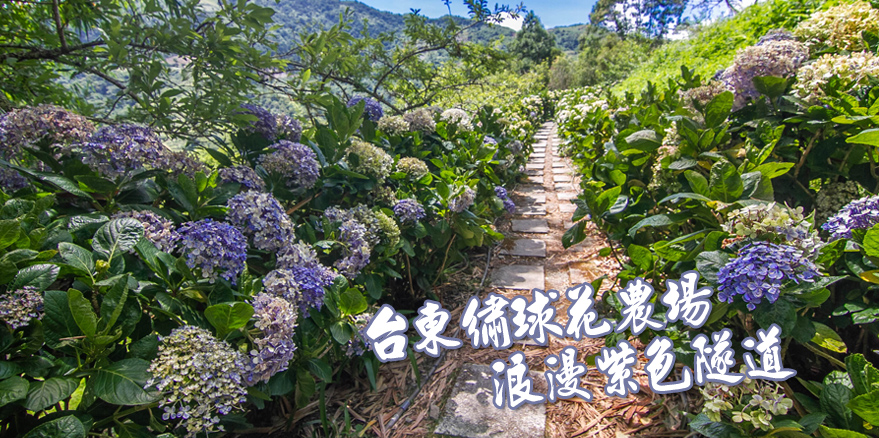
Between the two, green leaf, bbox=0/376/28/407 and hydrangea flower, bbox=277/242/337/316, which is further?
hydrangea flower, bbox=277/242/337/316

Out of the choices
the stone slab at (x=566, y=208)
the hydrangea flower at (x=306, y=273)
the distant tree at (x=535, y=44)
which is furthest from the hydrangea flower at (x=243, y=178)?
the distant tree at (x=535, y=44)

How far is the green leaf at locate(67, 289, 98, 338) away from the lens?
0.95 metres

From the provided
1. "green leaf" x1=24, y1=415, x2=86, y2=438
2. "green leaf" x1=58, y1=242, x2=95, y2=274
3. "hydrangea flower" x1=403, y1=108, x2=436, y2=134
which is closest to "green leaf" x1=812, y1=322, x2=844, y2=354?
"green leaf" x1=24, y1=415, x2=86, y2=438

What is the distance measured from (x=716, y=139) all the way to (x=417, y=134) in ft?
5.81

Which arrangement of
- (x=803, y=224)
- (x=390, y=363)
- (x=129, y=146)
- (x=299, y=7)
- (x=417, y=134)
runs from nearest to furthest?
(x=803, y=224) → (x=129, y=146) → (x=390, y=363) → (x=417, y=134) → (x=299, y=7)

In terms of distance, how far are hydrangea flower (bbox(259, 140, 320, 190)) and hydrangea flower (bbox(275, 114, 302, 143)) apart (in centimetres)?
37

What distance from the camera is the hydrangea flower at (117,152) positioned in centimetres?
136

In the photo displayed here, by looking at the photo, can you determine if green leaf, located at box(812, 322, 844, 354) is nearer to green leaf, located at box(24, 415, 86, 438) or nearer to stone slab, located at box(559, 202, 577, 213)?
green leaf, located at box(24, 415, 86, 438)

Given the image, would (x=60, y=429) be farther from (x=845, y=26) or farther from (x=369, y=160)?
(x=845, y=26)

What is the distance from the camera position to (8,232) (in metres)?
1.00

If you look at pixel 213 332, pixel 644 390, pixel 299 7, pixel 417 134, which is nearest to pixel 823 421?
pixel 644 390

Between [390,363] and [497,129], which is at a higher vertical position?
[497,129]

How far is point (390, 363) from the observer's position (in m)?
2.14

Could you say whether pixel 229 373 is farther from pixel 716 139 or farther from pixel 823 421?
pixel 716 139
